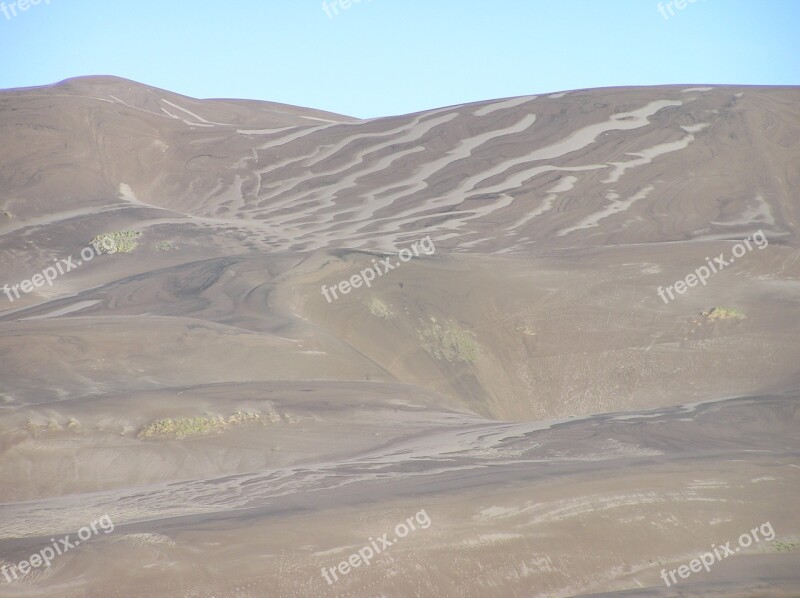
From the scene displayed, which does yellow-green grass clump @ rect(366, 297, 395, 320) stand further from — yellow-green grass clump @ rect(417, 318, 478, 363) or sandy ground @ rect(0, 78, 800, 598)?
yellow-green grass clump @ rect(417, 318, 478, 363)

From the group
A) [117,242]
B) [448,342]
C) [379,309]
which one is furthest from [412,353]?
[117,242]

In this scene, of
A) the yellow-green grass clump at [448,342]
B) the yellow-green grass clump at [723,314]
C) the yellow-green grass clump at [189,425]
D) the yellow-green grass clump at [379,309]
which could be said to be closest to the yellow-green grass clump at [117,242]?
the yellow-green grass clump at [379,309]

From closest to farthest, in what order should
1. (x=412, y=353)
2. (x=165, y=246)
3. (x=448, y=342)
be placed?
(x=412, y=353)
(x=448, y=342)
(x=165, y=246)

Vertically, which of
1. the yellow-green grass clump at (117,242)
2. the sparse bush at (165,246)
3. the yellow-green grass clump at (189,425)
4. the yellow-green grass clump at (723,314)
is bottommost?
the yellow-green grass clump at (189,425)

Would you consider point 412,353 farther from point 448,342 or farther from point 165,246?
point 165,246

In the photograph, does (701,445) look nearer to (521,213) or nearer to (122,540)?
(122,540)

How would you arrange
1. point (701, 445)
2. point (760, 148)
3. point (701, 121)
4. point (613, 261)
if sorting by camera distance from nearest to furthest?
point (701, 445) → point (613, 261) → point (760, 148) → point (701, 121)

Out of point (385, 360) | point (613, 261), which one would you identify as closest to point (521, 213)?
point (613, 261)

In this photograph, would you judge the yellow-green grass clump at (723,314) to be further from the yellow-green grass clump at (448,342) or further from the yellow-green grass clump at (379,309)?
the yellow-green grass clump at (379,309)

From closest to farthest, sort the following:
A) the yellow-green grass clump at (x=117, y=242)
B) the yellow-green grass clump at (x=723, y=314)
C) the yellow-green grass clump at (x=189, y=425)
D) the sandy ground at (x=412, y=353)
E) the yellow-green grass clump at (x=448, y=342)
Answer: the sandy ground at (x=412, y=353)
the yellow-green grass clump at (x=189, y=425)
the yellow-green grass clump at (x=448, y=342)
the yellow-green grass clump at (x=723, y=314)
the yellow-green grass clump at (x=117, y=242)
